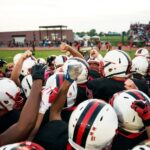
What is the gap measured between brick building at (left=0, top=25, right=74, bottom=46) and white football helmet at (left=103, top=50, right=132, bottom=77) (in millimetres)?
52417

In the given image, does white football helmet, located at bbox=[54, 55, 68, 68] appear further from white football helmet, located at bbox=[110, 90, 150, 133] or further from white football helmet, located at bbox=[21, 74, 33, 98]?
white football helmet, located at bbox=[110, 90, 150, 133]

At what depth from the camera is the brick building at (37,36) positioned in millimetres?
58844

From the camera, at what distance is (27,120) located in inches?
120

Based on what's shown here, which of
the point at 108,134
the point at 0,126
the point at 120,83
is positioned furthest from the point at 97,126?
the point at 120,83

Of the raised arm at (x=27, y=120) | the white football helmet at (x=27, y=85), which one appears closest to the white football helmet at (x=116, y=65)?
the white football helmet at (x=27, y=85)

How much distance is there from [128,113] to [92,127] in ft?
2.10

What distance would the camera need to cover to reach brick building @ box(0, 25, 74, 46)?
5884 centimetres

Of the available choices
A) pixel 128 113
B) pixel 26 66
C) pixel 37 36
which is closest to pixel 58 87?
pixel 128 113

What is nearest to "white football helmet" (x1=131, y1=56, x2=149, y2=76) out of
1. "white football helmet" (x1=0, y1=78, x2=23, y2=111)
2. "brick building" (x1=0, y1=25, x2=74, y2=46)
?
"white football helmet" (x1=0, y1=78, x2=23, y2=111)

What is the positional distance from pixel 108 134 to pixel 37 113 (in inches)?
35.6

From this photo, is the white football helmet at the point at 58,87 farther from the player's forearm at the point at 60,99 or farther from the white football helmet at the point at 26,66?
the white football helmet at the point at 26,66

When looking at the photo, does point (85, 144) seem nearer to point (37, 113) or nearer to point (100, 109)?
point (100, 109)

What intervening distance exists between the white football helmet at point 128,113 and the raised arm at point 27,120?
77 cm

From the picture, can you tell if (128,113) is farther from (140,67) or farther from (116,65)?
(140,67)
